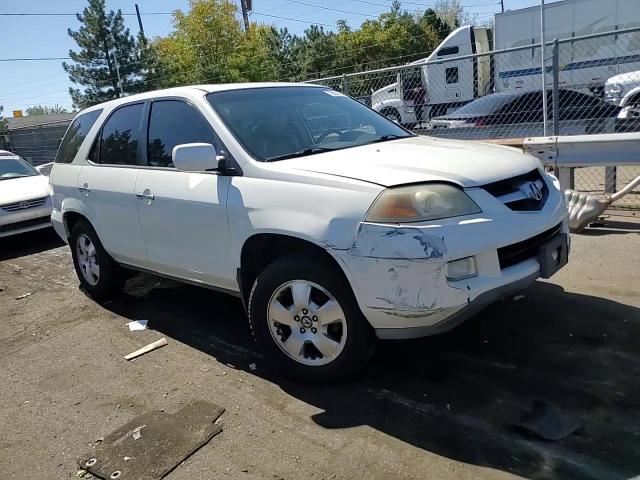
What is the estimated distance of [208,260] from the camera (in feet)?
12.4

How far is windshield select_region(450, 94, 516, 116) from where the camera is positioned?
36.8 ft

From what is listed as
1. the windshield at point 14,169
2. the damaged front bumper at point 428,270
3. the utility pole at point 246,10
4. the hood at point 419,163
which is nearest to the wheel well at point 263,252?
the damaged front bumper at point 428,270

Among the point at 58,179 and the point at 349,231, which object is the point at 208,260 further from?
the point at 58,179

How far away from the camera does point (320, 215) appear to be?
9.96 ft

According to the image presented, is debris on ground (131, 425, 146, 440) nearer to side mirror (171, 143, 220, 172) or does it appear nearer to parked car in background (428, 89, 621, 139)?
side mirror (171, 143, 220, 172)

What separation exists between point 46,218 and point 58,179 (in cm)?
351

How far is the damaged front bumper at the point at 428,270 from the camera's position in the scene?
2.79 m

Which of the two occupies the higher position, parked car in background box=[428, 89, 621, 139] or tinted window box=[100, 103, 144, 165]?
tinted window box=[100, 103, 144, 165]

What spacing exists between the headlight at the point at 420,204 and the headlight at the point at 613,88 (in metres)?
11.8

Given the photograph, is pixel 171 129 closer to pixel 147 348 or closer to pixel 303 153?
pixel 303 153

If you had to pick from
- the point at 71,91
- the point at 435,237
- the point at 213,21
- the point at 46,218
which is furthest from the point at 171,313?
the point at 71,91

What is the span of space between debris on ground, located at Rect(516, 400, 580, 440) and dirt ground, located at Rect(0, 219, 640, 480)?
4 centimetres

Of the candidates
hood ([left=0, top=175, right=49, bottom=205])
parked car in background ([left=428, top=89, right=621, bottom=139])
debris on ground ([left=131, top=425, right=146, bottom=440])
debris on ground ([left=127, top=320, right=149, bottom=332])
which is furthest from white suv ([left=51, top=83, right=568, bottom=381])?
parked car in background ([left=428, top=89, right=621, bottom=139])

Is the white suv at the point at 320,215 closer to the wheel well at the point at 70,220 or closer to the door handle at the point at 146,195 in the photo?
the door handle at the point at 146,195
